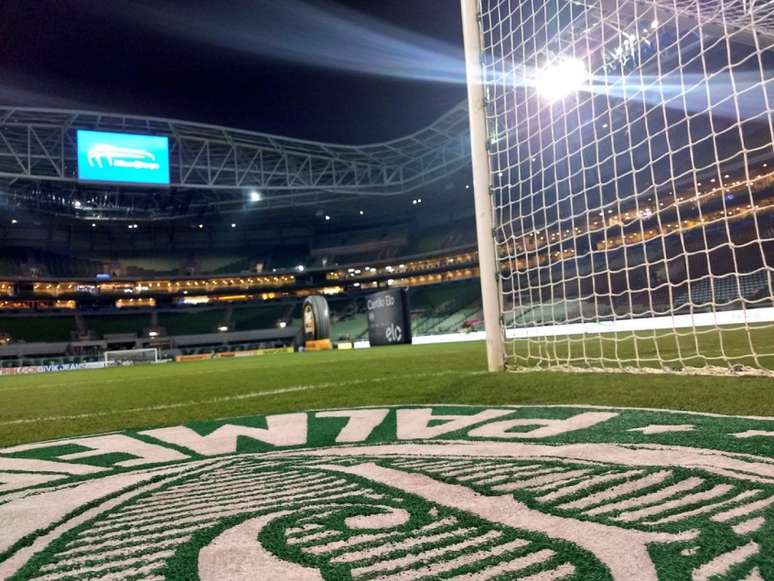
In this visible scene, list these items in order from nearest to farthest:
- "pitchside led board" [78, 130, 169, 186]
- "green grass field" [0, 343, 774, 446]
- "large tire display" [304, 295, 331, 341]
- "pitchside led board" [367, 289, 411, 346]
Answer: "green grass field" [0, 343, 774, 446], "pitchside led board" [367, 289, 411, 346], "large tire display" [304, 295, 331, 341], "pitchside led board" [78, 130, 169, 186]

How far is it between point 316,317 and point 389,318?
4.39 meters

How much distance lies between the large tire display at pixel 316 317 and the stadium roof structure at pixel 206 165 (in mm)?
9978

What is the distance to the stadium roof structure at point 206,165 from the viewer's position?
1050 inches

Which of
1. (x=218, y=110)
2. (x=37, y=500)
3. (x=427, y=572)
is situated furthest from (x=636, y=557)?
(x=218, y=110)

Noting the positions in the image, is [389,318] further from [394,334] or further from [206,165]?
[206,165]

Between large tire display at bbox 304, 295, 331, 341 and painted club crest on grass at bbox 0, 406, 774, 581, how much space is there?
21618 mm

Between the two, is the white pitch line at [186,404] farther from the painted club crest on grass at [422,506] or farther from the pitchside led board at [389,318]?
the pitchside led board at [389,318]

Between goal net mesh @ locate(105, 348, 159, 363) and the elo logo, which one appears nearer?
the elo logo

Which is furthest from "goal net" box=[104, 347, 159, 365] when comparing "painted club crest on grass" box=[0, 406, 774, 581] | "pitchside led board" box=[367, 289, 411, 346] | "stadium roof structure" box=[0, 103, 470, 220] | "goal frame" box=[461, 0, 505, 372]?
"painted club crest on grass" box=[0, 406, 774, 581]

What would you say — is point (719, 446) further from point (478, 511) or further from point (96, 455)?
point (96, 455)

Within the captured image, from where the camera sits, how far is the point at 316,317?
2425cm

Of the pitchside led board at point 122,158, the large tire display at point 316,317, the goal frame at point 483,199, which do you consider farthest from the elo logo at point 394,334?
the goal frame at point 483,199

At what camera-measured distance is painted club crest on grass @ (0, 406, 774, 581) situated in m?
0.94

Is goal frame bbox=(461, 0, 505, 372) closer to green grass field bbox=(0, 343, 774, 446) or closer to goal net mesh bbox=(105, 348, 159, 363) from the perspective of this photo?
green grass field bbox=(0, 343, 774, 446)
